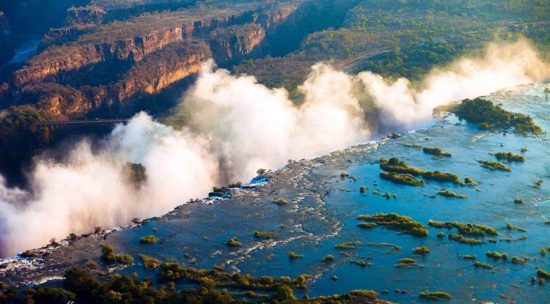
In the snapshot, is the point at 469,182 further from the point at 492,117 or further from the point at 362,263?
the point at 492,117

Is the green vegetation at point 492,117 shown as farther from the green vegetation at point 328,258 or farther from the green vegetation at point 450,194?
the green vegetation at point 328,258

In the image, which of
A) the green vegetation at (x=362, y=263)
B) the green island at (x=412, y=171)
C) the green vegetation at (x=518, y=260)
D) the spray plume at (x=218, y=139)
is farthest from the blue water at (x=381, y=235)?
the spray plume at (x=218, y=139)

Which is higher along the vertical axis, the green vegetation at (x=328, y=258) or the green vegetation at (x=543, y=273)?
the green vegetation at (x=328, y=258)

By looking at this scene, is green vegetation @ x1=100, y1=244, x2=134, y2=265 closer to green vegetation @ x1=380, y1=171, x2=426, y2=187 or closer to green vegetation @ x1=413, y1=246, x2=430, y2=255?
green vegetation @ x1=413, y1=246, x2=430, y2=255

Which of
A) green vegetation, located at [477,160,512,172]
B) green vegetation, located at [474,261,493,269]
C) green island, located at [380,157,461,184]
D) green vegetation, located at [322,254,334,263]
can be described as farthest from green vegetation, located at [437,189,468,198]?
green vegetation, located at [322,254,334,263]

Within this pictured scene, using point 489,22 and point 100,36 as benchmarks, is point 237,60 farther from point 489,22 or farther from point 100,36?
point 489,22

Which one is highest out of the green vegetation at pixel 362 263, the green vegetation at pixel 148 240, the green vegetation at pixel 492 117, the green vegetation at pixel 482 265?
the green vegetation at pixel 492 117

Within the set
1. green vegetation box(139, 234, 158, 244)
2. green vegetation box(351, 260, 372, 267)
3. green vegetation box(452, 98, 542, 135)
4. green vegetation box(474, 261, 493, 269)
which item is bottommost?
green vegetation box(474, 261, 493, 269)
